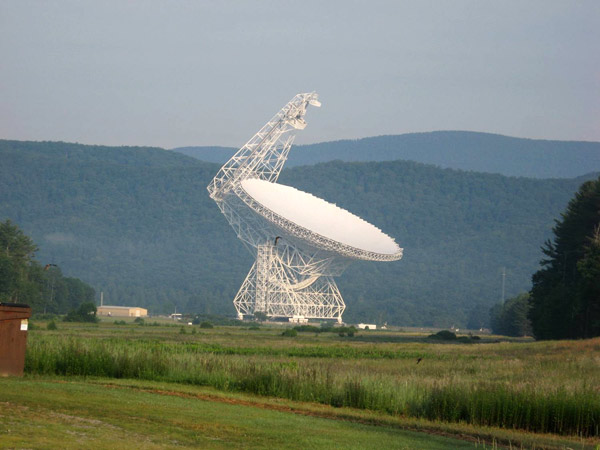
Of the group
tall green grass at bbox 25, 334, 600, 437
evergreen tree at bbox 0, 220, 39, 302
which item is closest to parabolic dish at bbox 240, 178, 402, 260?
evergreen tree at bbox 0, 220, 39, 302

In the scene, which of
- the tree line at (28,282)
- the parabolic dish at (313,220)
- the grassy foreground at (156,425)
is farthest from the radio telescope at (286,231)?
the grassy foreground at (156,425)

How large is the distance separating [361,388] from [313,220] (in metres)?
59.0

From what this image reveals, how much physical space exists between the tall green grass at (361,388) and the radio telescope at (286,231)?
2053 inches

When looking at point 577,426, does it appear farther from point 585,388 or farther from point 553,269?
point 553,269

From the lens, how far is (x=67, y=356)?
28.2 m

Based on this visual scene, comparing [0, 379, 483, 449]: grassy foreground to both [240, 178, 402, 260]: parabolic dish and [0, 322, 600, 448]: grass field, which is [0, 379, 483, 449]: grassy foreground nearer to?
[0, 322, 600, 448]: grass field

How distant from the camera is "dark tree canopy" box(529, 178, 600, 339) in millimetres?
61188

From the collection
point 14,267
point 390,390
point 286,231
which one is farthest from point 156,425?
point 14,267

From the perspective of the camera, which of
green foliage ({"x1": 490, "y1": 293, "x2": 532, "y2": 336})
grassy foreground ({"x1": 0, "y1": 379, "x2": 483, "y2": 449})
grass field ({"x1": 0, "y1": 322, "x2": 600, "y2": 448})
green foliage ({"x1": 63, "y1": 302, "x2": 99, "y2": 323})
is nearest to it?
grassy foreground ({"x1": 0, "y1": 379, "x2": 483, "y2": 449})

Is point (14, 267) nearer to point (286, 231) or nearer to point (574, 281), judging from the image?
point (286, 231)

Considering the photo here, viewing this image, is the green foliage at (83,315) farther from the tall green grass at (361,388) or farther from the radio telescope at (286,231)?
the tall green grass at (361,388)

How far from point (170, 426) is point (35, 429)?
8.81 ft

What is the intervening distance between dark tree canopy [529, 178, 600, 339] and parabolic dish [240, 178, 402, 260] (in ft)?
42.3

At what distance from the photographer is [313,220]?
83562 mm
